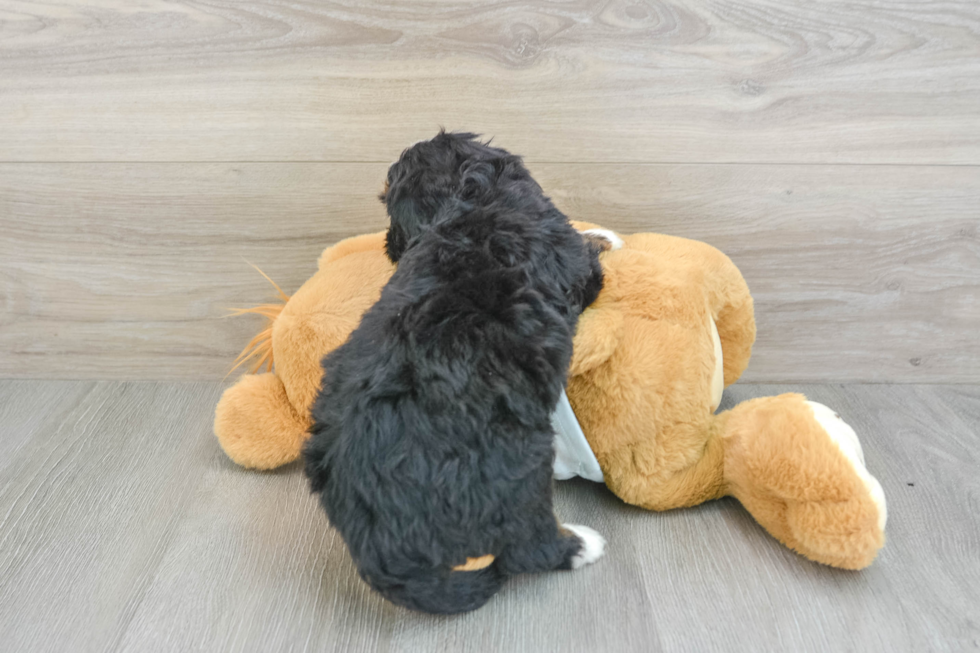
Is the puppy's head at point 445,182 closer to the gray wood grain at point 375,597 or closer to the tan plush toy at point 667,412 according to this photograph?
the tan plush toy at point 667,412

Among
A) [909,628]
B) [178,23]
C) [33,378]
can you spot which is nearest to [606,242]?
[909,628]

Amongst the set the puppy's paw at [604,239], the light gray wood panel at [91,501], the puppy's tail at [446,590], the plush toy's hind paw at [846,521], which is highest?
the puppy's paw at [604,239]

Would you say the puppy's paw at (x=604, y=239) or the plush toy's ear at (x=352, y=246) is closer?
the puppy's paw at (x=604, y=239)

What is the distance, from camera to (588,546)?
2.48ft

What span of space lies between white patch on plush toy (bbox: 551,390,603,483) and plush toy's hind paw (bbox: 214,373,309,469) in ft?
1.21

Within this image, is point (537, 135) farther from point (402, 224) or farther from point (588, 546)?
point (588, 546)

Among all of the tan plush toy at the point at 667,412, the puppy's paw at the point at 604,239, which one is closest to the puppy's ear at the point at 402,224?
the tan plush toy at the point at 667,412

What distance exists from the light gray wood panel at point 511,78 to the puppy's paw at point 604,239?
0.19 m

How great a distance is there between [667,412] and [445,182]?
37cm

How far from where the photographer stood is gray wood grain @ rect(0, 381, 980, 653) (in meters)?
0.67

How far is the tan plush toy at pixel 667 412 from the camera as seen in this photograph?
701mm

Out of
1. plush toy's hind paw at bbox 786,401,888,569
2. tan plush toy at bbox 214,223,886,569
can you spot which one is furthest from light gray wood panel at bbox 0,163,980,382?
plush toy's hind paw at bbox 786,401,888,569

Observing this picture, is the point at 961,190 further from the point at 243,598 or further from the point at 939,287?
the point at 243,598

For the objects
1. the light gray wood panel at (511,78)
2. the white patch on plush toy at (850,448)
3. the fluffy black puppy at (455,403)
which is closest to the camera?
the fluffy black puppy at (455,403)
